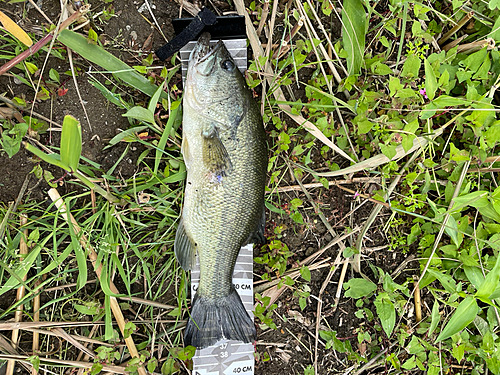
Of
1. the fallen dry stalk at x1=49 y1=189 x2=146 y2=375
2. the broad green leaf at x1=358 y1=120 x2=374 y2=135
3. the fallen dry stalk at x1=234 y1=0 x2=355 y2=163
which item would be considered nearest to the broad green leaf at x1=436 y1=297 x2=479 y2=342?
the fallen dry stalk at x1=234 y1=0 x2=355 y2=163

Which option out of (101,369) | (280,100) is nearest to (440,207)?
(280,100)

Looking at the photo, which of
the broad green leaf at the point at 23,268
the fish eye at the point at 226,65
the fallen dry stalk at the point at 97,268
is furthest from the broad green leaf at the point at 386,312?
the broad green leaf at the point at 23,268

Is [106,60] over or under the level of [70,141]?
over

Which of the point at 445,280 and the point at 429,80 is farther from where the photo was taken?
the point at 445,280

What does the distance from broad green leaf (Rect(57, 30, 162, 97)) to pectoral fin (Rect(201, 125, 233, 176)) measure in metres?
0.59

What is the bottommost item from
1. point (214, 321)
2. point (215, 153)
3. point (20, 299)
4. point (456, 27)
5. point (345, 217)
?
point (214, 321)

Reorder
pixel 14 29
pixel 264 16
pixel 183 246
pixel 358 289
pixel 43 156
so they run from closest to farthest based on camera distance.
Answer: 1. pixel 43 156
2. pixel 14 29
3. pixel 183 246
4. pixel 264 16
5. pixel 358 289

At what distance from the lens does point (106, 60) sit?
213 centimetres

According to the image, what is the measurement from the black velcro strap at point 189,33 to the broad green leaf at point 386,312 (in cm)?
237

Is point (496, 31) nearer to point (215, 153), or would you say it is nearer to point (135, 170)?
point (215, 153)

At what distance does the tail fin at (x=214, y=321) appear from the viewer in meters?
2.19

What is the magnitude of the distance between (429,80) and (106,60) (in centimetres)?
228

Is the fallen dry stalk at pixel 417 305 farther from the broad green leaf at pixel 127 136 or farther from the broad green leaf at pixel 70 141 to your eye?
the broad green leaf at pixel 70 141

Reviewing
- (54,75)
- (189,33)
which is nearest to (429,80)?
(189,33)
